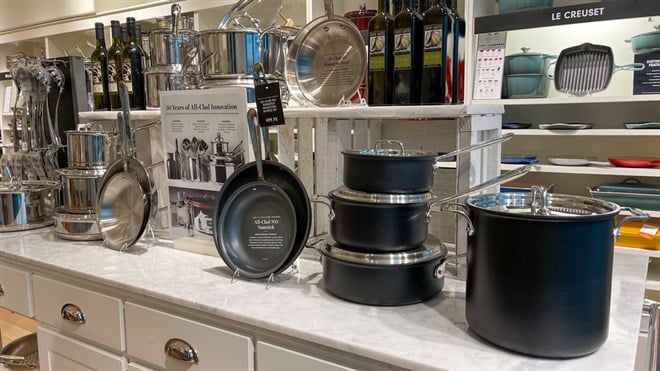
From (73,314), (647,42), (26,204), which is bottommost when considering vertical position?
(73,314)

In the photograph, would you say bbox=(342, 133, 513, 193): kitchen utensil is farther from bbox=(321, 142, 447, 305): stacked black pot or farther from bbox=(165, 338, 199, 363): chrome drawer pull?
bbox=(165, 338, 199, 363): chrome drawer pull

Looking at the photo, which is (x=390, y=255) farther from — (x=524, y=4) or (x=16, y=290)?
(x=524, y=4)

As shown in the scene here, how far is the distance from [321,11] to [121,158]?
5.20 ft

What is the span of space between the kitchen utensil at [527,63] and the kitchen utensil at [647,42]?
36 cm

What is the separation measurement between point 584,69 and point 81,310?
2286 millimetres

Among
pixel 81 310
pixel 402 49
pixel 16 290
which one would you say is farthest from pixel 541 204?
pixel 16 290

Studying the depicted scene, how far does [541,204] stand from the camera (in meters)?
0.88

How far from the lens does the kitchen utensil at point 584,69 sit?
234 cm

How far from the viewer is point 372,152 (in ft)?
3.61

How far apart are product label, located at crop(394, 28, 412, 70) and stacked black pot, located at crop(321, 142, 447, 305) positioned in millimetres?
297

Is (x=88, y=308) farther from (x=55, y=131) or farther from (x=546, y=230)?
(x=546, y=230)

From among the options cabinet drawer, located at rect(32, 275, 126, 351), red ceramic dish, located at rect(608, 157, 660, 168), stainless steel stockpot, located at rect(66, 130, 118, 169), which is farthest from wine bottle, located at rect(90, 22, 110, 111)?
red ceramic dish, located at rect(608, 157, 660, 168)

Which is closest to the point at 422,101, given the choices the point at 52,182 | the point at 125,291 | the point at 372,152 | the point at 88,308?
the point at 372,152

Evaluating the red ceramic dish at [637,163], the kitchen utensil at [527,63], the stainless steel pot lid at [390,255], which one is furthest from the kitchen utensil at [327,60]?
the red ceramic dish at [637,163]
